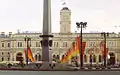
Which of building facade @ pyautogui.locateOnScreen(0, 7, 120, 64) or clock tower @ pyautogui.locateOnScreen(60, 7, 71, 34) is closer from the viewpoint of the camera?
building facade @ pyautogui.locateOnScreen(0, 7, 120, 64)

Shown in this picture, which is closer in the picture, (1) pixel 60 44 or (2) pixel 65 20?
(1) pixel 60 44

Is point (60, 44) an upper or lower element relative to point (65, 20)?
lower

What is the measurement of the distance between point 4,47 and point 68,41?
21828mm

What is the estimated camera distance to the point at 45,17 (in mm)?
60125

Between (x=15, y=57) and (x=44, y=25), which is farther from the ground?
(x=44, y=25)

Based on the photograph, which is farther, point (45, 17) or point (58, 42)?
point (58, 42)

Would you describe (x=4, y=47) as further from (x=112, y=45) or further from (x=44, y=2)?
(x=44, y=2)

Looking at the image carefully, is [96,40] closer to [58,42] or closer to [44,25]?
[58,42]

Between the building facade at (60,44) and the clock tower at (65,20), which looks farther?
the clock tower at (65,20)

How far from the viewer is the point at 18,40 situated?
13375 cm

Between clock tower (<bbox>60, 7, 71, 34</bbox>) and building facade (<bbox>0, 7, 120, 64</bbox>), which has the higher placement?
clock tower (<bbox>60, 7, 71, 34</bbox>)

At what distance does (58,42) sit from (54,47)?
2.08 meters

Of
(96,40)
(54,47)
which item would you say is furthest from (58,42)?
(96,40)

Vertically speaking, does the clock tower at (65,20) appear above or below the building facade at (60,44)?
above
